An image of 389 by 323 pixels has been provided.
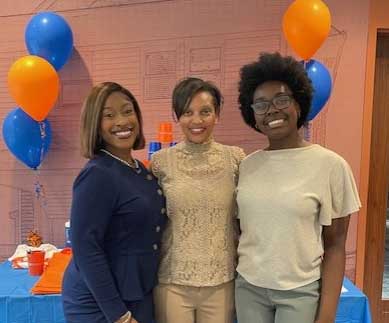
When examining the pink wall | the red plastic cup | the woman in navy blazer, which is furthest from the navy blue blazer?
the pink wall

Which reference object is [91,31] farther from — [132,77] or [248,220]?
[248,220]

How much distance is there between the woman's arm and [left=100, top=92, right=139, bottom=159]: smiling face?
2.12ft

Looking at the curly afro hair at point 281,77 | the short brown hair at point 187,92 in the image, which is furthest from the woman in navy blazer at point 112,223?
the curly afro hair at point 281,77

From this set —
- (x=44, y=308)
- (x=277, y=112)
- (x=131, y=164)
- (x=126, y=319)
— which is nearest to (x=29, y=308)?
(x=44, y=308)

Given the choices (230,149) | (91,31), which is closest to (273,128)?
(230,149)

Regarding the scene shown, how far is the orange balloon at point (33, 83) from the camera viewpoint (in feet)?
6.30

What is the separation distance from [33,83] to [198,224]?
1124 mm

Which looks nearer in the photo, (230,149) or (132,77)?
(230,149)

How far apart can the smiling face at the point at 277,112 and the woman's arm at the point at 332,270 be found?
0.29 metres

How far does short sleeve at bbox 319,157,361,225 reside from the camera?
1154mm

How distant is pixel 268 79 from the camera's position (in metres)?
1.23

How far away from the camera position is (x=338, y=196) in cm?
116

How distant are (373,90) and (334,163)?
1395 mm

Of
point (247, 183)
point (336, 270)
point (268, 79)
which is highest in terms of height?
point (268, 79)
